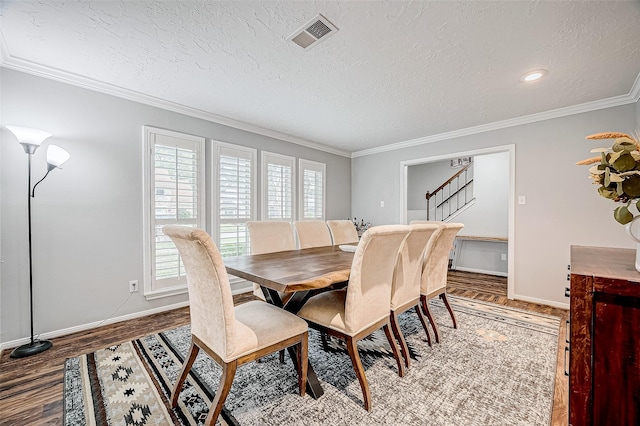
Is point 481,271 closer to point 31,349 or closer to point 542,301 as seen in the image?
point 542,301

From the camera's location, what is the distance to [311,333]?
8.43ft

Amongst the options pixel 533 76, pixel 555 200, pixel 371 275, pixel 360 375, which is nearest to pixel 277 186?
pixel 371 275

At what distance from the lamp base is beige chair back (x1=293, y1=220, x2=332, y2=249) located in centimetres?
237

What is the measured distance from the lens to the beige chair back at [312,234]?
120 inches

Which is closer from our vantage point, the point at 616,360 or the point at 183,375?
the point at 616,360

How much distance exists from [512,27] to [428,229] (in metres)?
1.49

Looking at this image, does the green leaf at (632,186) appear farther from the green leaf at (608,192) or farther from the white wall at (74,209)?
the white wall at (74,209)

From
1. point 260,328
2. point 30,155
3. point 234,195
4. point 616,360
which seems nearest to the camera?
point 616,360

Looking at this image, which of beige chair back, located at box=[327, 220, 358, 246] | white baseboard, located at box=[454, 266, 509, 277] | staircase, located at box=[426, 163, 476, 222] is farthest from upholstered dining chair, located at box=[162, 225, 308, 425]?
staircase, located at box=[426, 163, 476, 222]

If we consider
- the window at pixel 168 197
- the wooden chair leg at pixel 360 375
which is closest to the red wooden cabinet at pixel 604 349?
the wooden chair leg at pixel 360 375

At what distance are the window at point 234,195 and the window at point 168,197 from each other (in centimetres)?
26

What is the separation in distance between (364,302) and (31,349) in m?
2.74

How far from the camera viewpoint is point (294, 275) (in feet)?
5.21

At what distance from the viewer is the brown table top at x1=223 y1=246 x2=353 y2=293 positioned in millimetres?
1456
